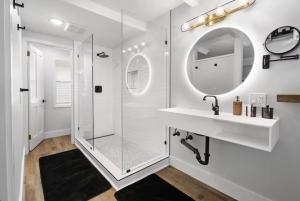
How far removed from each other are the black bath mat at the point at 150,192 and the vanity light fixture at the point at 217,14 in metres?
2.14

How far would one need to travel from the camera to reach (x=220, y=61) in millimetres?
1762

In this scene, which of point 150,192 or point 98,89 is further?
point 98,89

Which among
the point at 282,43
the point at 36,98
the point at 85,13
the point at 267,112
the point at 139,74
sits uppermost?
the point at 85,13

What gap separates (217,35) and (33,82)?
3584mm

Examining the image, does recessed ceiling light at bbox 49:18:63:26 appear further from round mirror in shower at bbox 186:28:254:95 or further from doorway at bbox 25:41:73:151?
round mirror in shower at bbox 186:28:254:95

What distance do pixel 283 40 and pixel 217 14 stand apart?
2.40 feet

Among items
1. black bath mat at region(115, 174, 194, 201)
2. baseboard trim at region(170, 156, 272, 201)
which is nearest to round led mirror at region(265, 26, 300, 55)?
baseboard trim at region(170, 156, 272, 201)

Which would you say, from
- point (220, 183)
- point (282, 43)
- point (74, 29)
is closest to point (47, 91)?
point (74, 29)

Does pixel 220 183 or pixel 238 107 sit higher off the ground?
pixel 238 107

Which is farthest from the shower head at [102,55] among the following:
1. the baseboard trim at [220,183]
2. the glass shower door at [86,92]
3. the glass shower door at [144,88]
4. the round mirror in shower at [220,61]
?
the baseboard trim at [220,183]

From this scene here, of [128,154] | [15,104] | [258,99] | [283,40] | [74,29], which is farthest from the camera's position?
[74,29]

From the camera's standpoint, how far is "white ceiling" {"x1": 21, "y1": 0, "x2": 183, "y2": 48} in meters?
2.00

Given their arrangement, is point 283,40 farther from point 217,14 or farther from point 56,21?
point 56,21

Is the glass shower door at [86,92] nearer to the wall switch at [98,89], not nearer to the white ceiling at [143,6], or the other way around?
the wall switch at [98,89]
